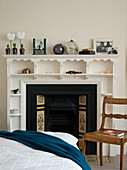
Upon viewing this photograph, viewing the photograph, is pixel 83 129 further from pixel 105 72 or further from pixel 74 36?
pixel 74 36

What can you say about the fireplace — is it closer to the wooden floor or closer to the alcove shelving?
the alcove shelving

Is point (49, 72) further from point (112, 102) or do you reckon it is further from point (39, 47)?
point (112, 102)

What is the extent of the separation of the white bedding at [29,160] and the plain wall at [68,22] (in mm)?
2362

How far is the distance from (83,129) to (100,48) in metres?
1.31

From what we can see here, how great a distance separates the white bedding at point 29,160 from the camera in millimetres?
1905

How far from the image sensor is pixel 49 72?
4441mm

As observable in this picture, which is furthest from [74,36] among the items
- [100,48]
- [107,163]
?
[107,163]

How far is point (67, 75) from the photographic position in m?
4.40

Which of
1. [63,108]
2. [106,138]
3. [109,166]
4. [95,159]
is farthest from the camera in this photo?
[63,108]

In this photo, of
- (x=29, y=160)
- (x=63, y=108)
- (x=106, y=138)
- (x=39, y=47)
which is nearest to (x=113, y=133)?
(x=106, y=138)

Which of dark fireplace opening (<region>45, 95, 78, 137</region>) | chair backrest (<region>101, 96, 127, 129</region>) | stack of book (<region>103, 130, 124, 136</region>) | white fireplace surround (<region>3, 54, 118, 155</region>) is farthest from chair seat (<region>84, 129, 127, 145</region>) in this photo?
dark fireplace opening (<region>45, 95, 78, 137</region>)

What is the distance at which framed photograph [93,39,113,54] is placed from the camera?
4.41 metres

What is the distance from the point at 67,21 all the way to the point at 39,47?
608mm

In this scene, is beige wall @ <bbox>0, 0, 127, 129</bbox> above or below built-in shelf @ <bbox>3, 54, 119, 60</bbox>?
above
